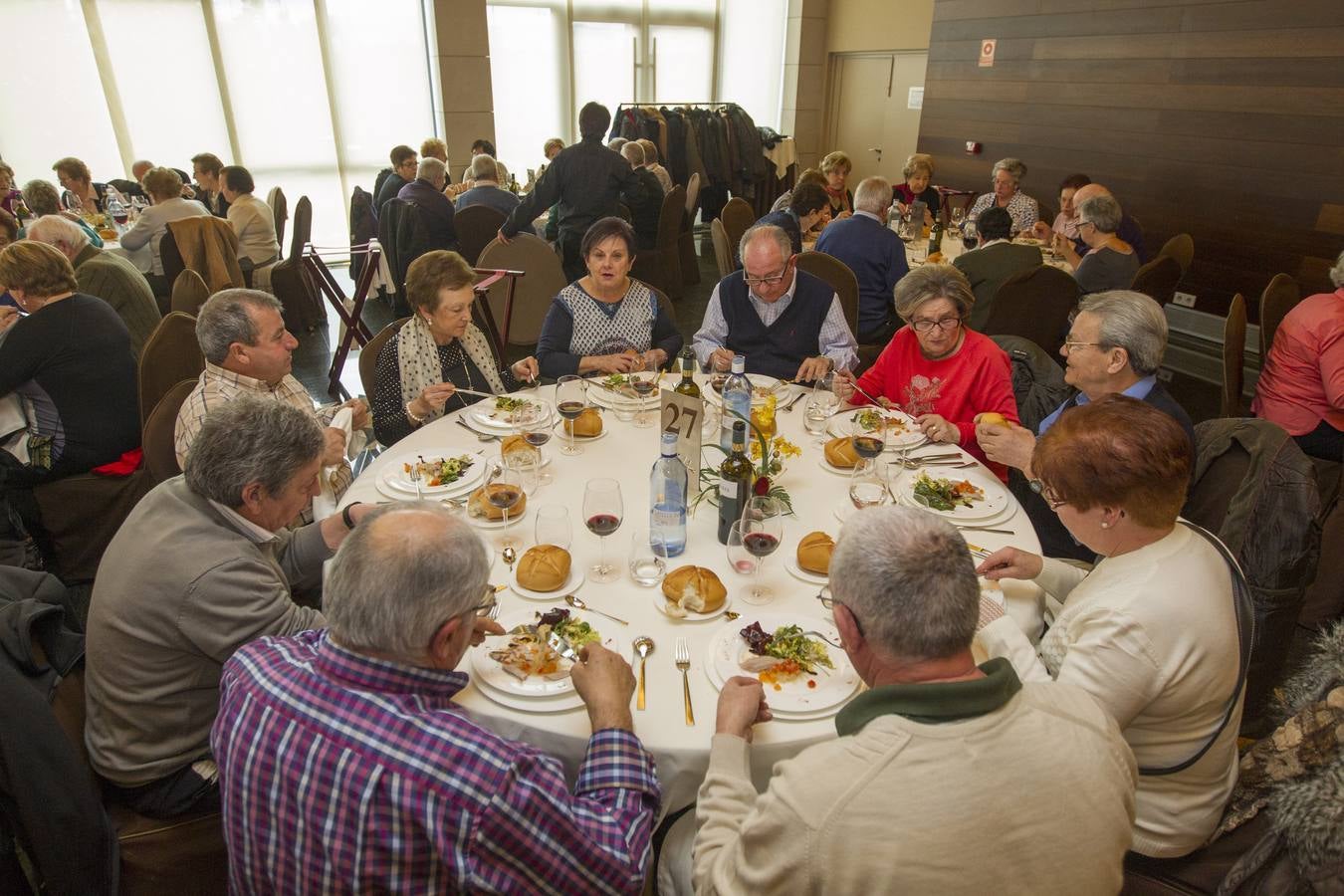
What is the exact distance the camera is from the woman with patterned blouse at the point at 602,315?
3.50m

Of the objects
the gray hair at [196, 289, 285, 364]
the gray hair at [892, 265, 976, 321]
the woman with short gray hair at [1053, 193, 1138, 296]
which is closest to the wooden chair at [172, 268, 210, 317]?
the gray hair at [196, 289, 285, 364]

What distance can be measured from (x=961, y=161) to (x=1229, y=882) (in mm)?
8468

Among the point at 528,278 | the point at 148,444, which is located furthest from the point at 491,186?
the point at 148,444

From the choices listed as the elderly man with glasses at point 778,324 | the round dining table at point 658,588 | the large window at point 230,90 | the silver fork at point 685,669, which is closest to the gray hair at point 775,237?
the elderly man with glasses at point 778,324

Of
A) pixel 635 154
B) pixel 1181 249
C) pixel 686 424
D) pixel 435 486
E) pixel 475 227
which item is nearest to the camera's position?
pixel 686 424

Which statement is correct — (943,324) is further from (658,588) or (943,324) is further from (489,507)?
(489,507)

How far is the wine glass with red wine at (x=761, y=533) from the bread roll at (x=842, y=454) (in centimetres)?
63

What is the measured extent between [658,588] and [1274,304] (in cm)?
384

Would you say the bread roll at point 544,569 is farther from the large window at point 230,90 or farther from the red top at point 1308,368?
the large window at point 230,90

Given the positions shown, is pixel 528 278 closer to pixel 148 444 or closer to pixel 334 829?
pixel 148 444

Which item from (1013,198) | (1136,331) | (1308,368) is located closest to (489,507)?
(1136,331)

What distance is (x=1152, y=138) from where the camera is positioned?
6.46 m

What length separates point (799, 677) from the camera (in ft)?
5.24

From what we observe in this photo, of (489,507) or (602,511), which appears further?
(489,507)
